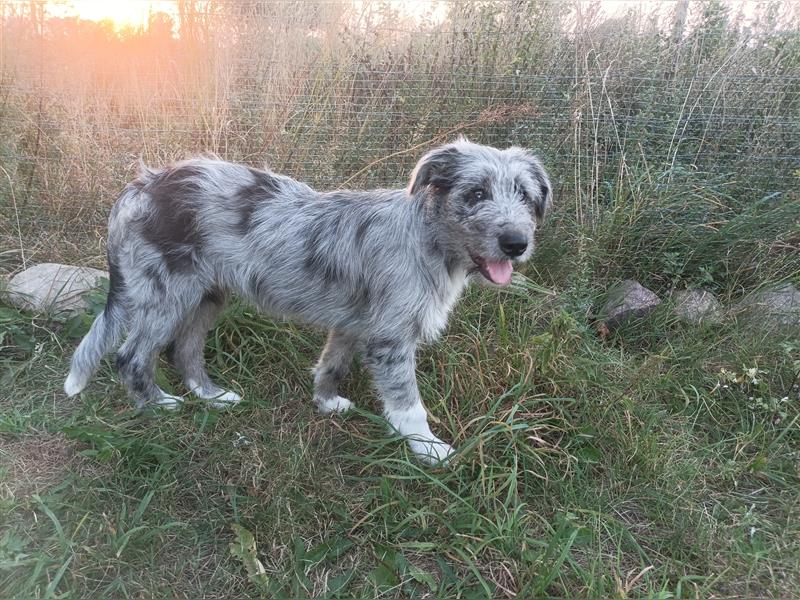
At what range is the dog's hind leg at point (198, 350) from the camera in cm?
349

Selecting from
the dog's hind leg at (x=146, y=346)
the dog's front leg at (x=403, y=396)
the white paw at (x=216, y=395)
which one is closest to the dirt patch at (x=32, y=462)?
the dog's hind leg at (x=146, y=346)

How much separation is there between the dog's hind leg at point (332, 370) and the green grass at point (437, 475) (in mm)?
144

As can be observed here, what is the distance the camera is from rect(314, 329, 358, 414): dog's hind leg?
3.43 metres

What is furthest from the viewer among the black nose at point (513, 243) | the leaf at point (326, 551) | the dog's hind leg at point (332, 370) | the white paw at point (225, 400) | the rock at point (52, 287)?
the rock at point (52, 287)

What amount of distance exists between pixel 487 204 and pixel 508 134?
2557mm

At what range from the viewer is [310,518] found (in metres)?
2.64

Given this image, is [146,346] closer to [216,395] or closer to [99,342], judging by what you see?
[99,342]

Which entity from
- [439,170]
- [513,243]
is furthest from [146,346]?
[513,243]

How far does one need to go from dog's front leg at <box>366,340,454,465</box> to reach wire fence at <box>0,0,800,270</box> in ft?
7.53

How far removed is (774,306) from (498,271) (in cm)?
261

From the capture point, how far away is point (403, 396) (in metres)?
3.00

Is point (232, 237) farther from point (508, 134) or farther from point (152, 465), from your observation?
point (508, 134)

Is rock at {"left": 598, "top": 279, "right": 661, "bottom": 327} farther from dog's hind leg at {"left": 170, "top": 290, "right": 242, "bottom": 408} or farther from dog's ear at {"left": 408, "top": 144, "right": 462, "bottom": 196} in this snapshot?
dog's hind leg at {"left": 170, "top": 290, "right": 242, "bottom": 408}

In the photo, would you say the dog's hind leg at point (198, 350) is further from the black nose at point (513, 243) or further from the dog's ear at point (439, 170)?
the black nose at point (513, 243)
